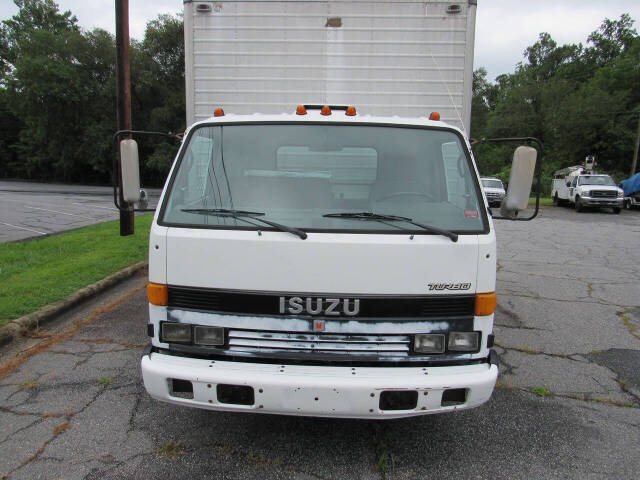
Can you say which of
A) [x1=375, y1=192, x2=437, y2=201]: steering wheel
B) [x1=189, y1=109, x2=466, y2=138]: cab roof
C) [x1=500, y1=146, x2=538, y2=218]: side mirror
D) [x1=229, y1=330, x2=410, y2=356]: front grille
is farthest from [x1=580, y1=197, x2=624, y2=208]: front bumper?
[x1=229, y1=330, x2=410, y2=356]: front grille

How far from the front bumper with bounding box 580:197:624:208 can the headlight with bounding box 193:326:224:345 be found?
24.1m

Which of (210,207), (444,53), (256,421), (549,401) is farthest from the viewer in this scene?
(444,53)

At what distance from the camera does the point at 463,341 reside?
2631mm

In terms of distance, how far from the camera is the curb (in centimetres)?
432

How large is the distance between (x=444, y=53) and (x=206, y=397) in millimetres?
3641

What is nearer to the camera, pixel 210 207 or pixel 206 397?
pixel 206 397

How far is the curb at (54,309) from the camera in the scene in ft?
14.2

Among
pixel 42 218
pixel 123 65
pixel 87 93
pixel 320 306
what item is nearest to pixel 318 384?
pixel 320 306

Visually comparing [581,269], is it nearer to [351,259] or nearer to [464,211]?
[464,211]

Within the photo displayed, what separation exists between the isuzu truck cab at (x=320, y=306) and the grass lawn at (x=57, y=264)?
9.61 feet

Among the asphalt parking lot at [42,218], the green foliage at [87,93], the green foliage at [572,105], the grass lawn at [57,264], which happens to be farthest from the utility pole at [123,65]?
the green foliage at [572,105]

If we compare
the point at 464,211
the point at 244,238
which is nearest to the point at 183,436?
the point at 244,238

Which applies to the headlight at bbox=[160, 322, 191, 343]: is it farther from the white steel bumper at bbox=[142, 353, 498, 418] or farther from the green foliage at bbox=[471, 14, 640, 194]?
the green foliage at bbox=[471, 14, 640, 194]

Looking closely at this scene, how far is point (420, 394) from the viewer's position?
95.9 inches
